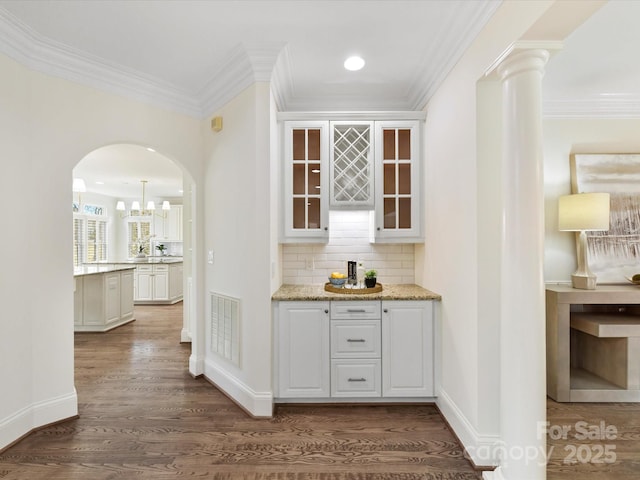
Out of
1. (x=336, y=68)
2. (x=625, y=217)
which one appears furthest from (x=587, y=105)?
(x=336, y=68)

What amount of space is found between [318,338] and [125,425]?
5.22ft

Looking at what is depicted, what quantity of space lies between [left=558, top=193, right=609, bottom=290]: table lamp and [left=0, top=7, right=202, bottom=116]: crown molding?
3.63m

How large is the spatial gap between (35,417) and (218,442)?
4.49ft

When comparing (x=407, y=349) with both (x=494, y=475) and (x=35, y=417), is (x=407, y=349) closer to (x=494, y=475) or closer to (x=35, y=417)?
(x=494, y=475)

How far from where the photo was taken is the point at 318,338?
2729 millimetres

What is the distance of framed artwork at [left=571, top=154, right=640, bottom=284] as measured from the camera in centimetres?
313

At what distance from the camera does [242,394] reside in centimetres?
274

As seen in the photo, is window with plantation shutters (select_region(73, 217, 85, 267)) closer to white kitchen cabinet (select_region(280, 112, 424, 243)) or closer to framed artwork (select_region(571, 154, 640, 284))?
white kitchen cabinet (select_region(280, 112, 424, 243))

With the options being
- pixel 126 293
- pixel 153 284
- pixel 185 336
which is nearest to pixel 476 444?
pixel 185 336

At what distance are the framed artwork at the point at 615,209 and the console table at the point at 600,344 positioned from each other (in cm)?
22

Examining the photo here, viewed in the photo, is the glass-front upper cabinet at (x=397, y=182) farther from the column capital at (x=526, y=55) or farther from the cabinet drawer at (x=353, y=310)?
the column capital at (x=526, y=55)

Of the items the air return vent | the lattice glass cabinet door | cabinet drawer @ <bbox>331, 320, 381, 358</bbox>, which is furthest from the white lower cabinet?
the lattice glass cabinet door

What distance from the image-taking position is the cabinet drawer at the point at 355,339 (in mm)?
2738

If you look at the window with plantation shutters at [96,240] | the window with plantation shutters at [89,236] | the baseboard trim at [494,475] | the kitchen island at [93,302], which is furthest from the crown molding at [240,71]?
the window with plantation shutters at [96,240]
